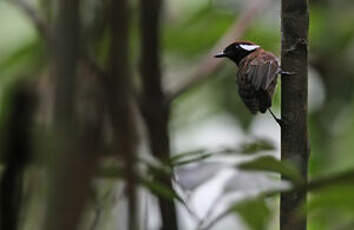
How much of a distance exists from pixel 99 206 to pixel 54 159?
69 cm

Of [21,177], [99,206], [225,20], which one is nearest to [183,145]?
[225,20]

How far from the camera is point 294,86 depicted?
1568 mm

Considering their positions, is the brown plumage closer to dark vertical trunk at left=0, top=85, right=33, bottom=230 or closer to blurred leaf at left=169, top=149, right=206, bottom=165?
blurred leaf at left=169, top=149, right=206, bottom=165

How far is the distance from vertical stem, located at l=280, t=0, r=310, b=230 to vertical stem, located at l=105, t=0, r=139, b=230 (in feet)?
2.14

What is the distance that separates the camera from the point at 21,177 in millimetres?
1130

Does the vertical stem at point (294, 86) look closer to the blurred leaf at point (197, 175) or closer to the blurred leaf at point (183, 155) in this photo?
the blurred leaf at point (183, 155)

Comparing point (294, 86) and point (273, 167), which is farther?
point (294, 86)

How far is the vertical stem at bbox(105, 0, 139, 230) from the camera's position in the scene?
84 cm

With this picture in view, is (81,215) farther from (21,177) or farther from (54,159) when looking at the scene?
(21,177)

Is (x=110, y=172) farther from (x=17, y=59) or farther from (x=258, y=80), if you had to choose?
(x=17, y=59)

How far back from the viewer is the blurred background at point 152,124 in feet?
2.88

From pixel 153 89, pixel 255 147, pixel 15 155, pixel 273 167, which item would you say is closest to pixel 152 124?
pixel 153 89

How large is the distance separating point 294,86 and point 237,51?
1.03 metres

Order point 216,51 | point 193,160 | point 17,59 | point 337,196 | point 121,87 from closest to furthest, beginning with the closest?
1. point 121,87
2. point 337,196
3. point 193,160
4. point 216,51
5. point 17,59
